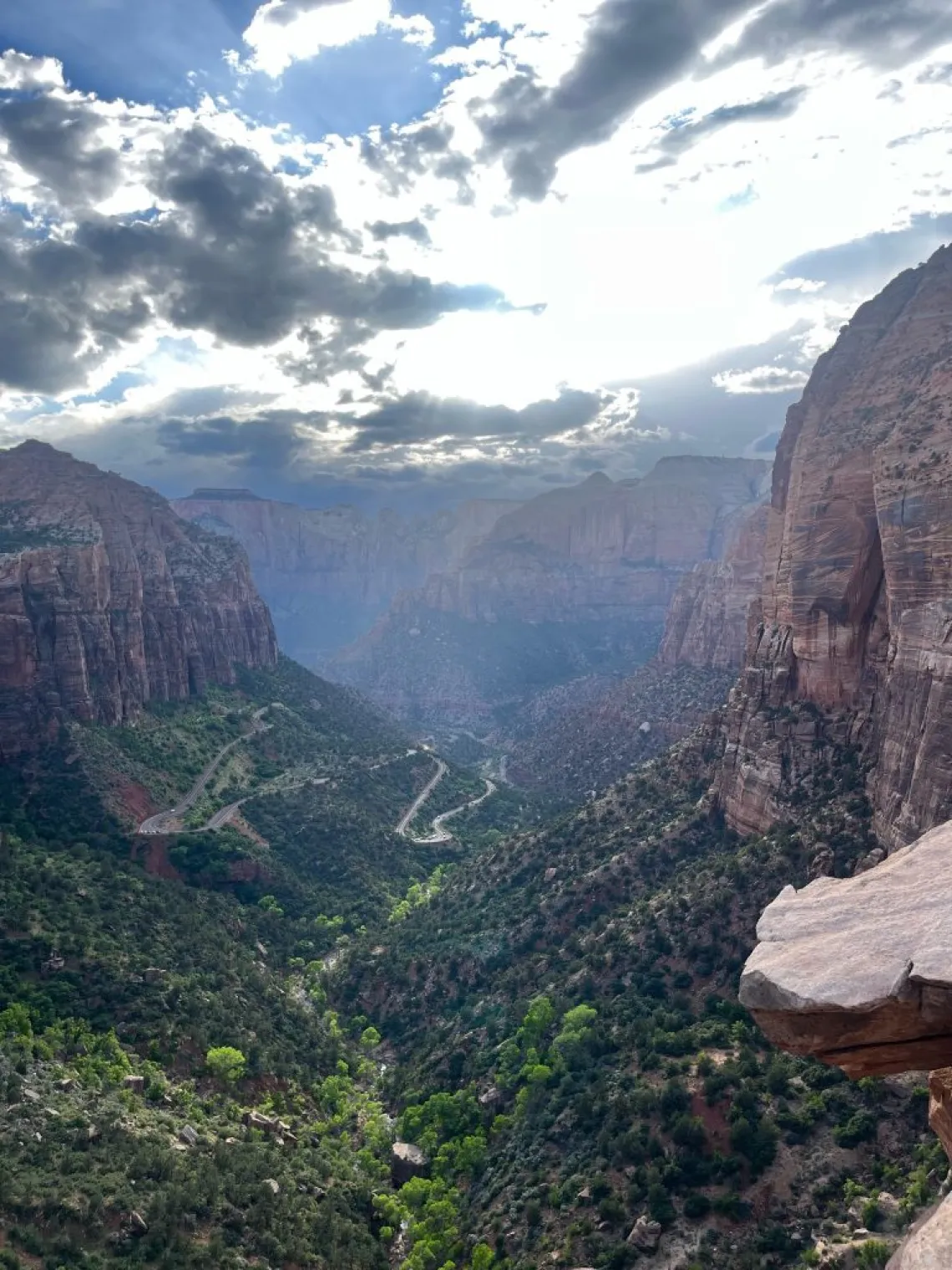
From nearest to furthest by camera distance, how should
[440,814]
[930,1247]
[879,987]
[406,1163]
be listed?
[930,1247], [879,987], [406,1163], [440,814]

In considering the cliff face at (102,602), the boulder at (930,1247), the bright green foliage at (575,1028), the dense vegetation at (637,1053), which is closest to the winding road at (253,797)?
the cliff face at (102,602)

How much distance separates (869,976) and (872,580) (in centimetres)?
5211

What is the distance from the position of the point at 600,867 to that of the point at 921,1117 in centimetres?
3703

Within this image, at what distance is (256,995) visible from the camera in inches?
2790

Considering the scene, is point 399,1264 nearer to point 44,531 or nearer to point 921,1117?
point 921,1117

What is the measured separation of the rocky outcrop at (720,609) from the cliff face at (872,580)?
83.3 meters

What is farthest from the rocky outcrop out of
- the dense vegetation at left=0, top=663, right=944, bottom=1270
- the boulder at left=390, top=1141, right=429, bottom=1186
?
the boulder at left=390, top=1141, right=429, bottom=1186

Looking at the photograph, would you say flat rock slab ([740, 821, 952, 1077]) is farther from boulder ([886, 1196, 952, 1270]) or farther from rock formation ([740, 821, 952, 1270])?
boulder ([886, 1196, 952, 1270])

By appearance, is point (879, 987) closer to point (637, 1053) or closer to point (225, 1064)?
point (637, 1053)

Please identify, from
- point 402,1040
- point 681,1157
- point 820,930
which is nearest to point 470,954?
point 402,1040

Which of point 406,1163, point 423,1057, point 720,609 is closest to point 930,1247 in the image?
point 406,1163

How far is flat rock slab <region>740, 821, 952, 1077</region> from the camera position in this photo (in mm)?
15258

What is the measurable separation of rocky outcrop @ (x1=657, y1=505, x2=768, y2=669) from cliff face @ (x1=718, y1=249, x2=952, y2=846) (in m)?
Answer: 83.3

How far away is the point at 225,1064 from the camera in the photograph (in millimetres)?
57438
